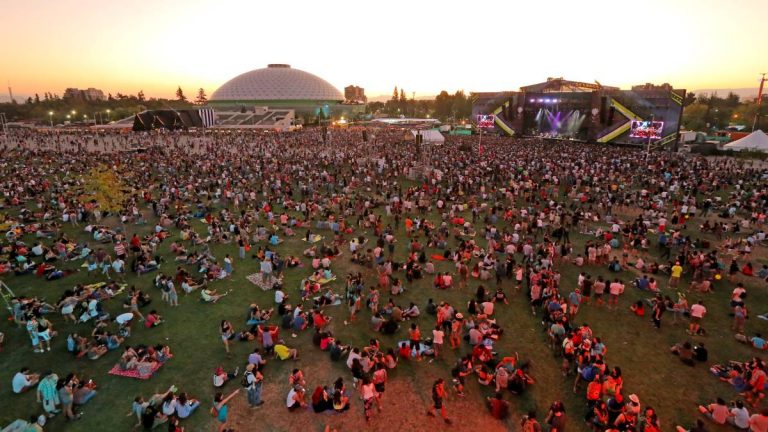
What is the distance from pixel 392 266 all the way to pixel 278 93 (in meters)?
117

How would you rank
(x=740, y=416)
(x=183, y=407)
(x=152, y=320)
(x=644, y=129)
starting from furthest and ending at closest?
1. (x=644, y=129)
2. (x=152, y=320)
3. (x=183, y=407)
4. (x=740, y=416)

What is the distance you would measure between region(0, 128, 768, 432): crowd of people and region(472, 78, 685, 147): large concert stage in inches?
734

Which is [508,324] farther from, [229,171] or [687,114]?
[687,114]

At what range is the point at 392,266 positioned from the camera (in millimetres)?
14406

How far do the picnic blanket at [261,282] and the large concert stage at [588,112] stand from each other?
134 ft

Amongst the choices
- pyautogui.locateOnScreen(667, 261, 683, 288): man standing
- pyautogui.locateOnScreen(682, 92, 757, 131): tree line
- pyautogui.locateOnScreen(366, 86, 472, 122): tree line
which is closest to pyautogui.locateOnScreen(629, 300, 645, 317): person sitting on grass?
pyautogui.locateOnScreen(667, 261, 683, 288): man standing

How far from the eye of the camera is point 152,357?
930 centimetres

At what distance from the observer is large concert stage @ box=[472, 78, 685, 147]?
46188 millimetres

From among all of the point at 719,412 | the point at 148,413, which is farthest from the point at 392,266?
the point at 719,412

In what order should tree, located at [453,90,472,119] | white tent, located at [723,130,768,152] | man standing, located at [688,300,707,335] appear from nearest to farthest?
1. man standing, located at [688,300,707,335]
2. white tent, located at [723,130,768,152]
3. tree, located at [453,90,472,119]

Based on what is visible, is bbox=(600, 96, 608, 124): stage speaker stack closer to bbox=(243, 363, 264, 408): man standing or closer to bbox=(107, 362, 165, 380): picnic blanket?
bbox=(243, 363, 264, 408): man standing

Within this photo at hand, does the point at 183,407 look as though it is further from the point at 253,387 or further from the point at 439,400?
the point at 439,400

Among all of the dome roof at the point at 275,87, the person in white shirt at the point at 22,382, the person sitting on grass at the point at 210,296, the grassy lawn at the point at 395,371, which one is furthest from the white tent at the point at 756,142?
the dome roof at the point at 275,87

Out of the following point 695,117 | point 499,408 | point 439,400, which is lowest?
point 499,408
